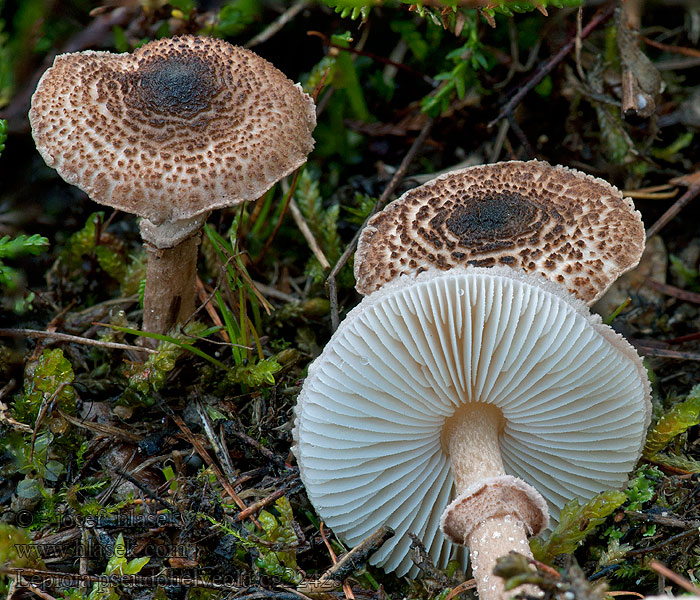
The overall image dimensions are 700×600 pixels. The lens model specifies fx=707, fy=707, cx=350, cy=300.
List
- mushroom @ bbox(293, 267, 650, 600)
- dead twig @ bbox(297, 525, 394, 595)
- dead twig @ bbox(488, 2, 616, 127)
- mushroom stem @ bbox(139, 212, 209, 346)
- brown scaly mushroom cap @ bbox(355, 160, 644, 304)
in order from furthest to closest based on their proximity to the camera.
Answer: dead twig @ bbox(488, 2, 616, 127) < mushroom stem @ bbox(139, 212, 209, 346) < brown scaly mushroom cap @ bbox(355, 160, 644, 304) < dead twig @ bbox(297, 525, 394, 595) < mushroom @ bbox(293, 267, 650, 600)

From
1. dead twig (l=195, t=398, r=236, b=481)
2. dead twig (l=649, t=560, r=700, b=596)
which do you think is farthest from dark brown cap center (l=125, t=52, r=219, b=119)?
dead twig (l=649, t=560, r=700, b=596)

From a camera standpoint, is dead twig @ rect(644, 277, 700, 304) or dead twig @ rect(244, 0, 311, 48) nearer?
dead twig @ rect(644, 277, 700, 304)

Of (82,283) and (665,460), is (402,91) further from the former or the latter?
(665,460)

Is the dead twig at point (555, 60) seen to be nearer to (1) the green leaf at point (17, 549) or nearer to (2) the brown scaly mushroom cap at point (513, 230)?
(2) the brown scaly mushroom cap at point (513, 230)

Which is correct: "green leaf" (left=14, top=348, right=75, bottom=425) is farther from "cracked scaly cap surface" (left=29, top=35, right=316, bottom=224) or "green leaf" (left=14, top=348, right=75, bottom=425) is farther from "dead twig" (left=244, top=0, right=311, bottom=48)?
"dead twig" (left=244, top=0, right=311, bottom=48)

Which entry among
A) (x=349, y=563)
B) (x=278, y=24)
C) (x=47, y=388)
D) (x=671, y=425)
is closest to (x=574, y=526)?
(x=671, y=425)

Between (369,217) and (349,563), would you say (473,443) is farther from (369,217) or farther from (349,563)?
(369,217)

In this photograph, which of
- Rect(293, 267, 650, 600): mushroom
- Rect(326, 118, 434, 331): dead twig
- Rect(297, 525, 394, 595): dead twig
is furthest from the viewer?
Rect(326, 118, 434, 331): dead twig

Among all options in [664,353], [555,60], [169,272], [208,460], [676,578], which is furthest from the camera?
[555,60]
